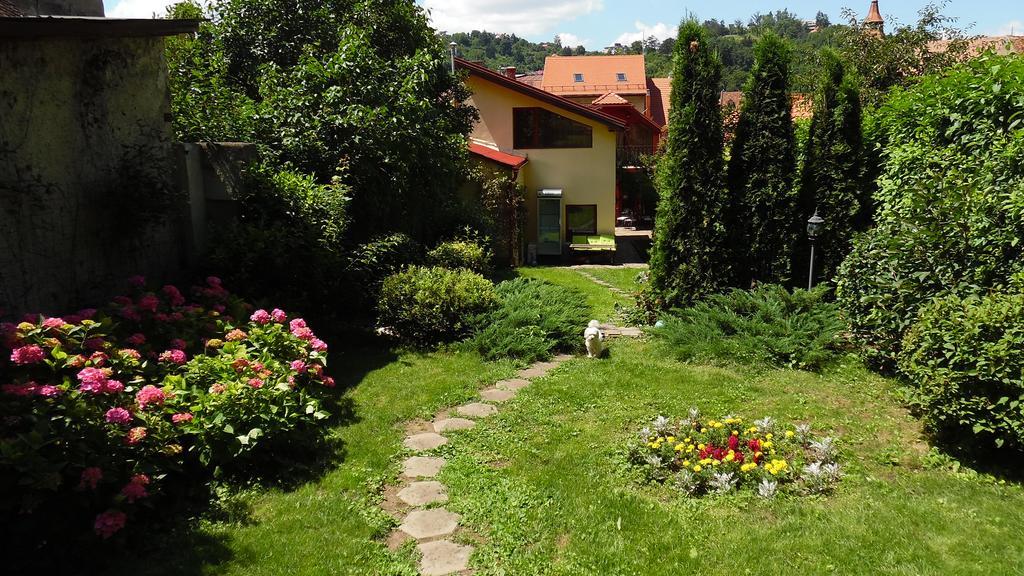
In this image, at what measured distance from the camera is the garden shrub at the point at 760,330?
8062 mm

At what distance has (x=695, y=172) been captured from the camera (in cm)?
985

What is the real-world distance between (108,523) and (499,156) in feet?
50.6

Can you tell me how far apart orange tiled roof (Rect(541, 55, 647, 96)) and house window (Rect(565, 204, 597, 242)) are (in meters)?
20.2

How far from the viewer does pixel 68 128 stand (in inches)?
244

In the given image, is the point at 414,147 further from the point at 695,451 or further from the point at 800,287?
the point at 695,451

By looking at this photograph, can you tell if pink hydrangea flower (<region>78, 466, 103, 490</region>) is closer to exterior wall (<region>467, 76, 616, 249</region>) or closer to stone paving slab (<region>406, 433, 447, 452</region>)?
stone paving slab (<region>406, 433, 447, 452</region>)

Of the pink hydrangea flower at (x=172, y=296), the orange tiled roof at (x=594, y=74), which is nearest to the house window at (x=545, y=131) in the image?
the pink hydrangea flower at (x=172, y=296)

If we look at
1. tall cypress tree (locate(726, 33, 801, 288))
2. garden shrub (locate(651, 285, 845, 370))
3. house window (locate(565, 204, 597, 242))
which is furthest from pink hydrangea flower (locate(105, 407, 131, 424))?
house window (locate(565, 204, 597, 242))

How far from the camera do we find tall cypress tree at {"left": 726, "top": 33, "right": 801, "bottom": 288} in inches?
377

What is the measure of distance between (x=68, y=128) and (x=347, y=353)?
4021 mm

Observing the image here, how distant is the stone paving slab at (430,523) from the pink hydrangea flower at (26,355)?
263cm

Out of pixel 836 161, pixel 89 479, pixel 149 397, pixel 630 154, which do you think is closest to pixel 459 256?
pixel 836 161

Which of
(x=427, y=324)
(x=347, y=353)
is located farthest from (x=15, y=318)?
(x=427, y=324)

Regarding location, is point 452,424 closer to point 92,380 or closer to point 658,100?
point 92,380
